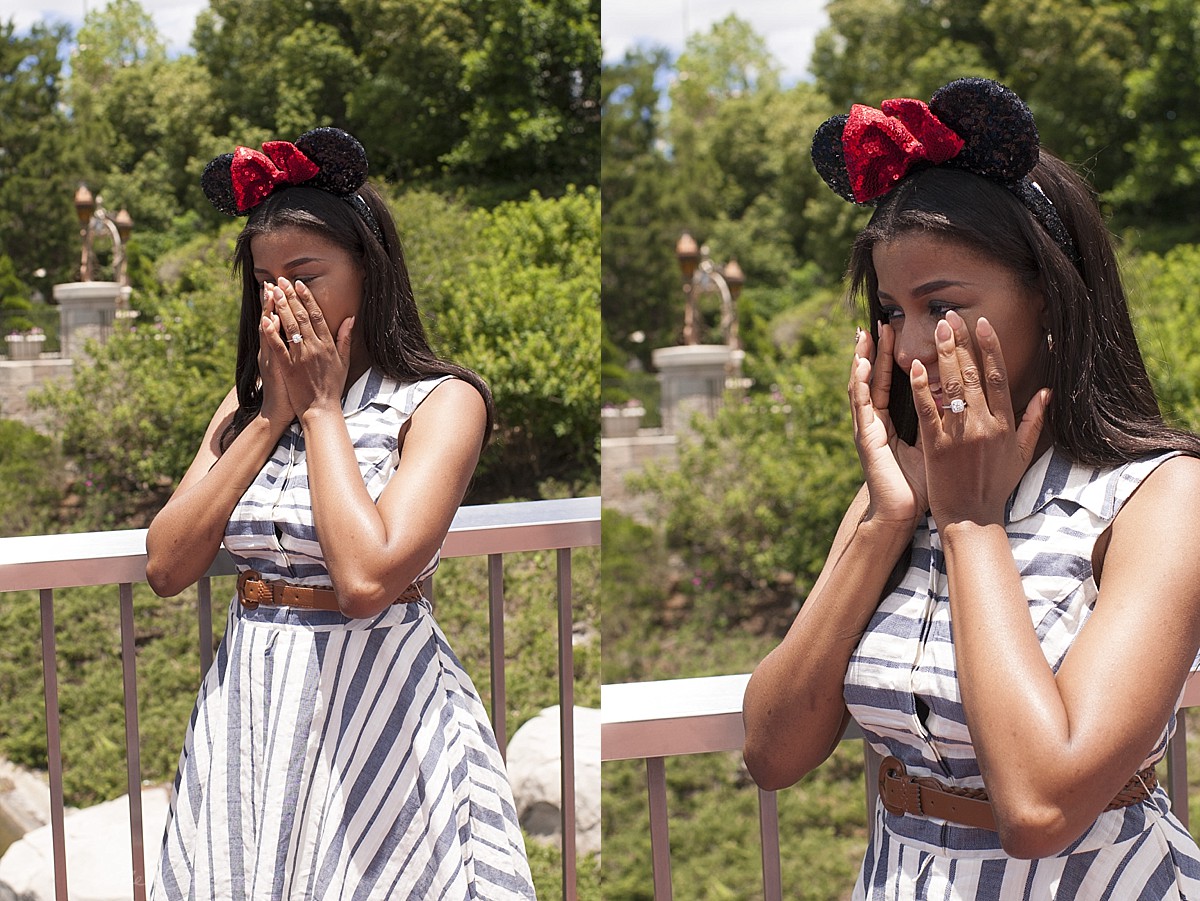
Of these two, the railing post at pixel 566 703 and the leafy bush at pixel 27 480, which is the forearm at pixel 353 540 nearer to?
the railing post at pixel 566 703

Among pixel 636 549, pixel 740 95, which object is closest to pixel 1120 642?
pixel 636 549

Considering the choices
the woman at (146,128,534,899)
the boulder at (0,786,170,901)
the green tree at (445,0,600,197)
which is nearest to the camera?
the woman at (146,128,534,899)

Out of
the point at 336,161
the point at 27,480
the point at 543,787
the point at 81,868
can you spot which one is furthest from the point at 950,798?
the point at 27,480

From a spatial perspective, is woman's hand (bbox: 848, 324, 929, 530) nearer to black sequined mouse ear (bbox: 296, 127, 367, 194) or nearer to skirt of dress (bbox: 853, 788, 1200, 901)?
skirt of dress (bbox: 853, 788, 1200, 901)

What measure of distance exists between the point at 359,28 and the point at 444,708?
11.3 metres

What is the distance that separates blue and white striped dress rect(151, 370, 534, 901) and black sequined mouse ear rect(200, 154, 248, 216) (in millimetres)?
450

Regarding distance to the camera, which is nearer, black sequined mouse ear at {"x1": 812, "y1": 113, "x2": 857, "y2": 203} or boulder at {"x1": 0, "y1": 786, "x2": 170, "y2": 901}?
black sequined mouse ear at {"x1": 812, "y1": 113, "x2": 857, "y2": 203}

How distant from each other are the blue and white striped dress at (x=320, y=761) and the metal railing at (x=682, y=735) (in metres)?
0.33

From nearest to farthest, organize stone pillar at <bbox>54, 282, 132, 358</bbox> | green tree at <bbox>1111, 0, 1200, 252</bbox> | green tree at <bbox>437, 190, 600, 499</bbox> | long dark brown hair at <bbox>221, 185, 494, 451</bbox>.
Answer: long dark brown hair at <bbox>221, 185, 494, 451</bbox> → green tree at <bbox>437, 190, 600, 499</bbox> → stone pillar at <bbox>54, 282, 132, 358</bbox> → green tree at <bbox>1111, 0, 1200, 252</bbox>

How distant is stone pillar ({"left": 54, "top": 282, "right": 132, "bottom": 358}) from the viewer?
1025 cm

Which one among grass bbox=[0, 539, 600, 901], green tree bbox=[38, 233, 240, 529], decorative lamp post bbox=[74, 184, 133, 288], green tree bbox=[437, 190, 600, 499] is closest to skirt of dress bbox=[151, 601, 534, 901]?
grass bbox=[0, 539, 600, 901]

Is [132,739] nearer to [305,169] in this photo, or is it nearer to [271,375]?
[271,375]

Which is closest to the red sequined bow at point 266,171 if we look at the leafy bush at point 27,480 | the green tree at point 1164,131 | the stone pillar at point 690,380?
the leafy bush at point 27,480

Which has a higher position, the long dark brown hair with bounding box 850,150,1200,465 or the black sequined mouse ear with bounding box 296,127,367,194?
the black sequined mouse ear with bounding box 296,127,367,194
